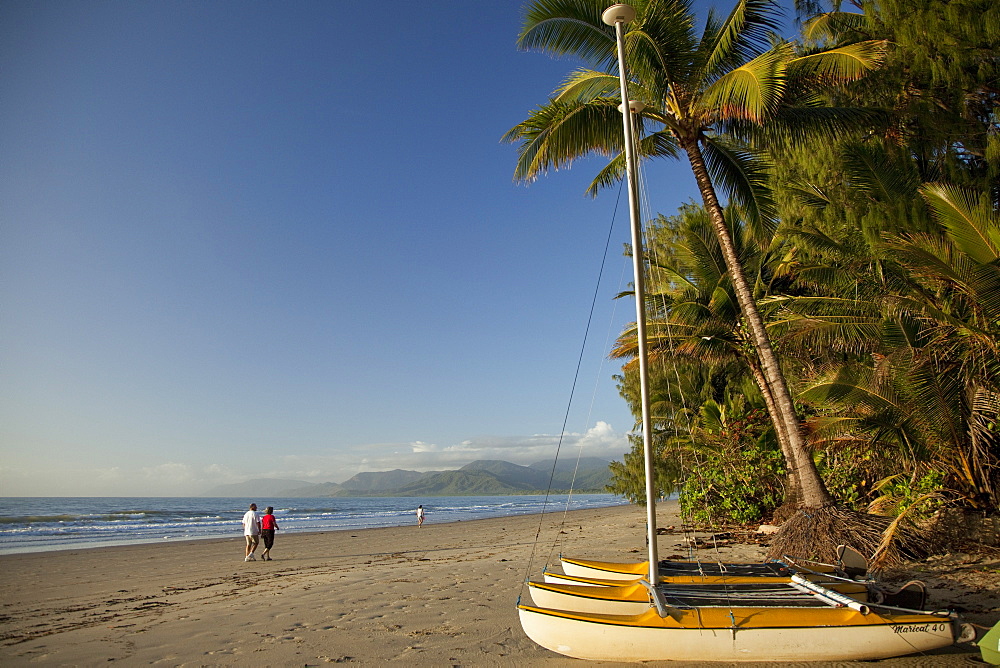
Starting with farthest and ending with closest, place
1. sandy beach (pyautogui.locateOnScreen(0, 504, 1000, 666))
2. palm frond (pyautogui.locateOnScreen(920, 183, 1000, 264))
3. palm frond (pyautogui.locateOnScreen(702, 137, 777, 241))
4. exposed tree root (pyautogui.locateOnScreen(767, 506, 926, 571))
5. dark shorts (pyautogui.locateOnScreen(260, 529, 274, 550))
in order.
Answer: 1. dark shorts (pyautogui.locateOnScreen(260, 529, 274, 550))
2. palm frond (pyautogui.locateOnScreen(702, 137, 777, 241))
3. exposed tree root (pyautogui.locateOnScreen(767, 506, 926, 571))
4. palm frond (pyautogui.locateOnScreen(920, 183, 1000, 264))
5. sandy beach (pyautogui.locateOnScreen(0, 504, 1000, 666))

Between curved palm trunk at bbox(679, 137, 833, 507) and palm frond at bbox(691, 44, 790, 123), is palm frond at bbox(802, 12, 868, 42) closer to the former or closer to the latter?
palm frond at bbox(691, 44, 790, 123)

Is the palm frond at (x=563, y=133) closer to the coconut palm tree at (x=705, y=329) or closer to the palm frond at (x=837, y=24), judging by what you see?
the coconut palm tree at (x=705, y=329)

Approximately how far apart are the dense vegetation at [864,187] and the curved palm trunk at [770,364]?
0.05 m

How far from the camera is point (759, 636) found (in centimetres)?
477

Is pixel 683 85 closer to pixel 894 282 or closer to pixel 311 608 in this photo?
pixel 894 282

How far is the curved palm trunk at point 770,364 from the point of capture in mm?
9367

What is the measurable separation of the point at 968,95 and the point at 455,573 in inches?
535

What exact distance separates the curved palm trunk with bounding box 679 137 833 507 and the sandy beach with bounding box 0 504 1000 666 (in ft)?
6.01

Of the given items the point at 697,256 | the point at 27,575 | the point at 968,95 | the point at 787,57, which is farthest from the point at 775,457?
the point at 27,575

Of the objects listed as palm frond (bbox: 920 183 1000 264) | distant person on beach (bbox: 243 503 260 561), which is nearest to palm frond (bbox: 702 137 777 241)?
palm frond (bbox: 920 183 1000 264)

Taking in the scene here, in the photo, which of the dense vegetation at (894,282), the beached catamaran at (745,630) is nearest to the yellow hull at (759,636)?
the beached catamaran at (745,630)

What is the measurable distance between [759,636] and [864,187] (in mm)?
9522

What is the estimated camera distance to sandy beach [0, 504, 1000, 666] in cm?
612

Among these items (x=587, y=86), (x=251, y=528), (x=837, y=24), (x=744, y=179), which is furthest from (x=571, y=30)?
(x=251, y=528)
